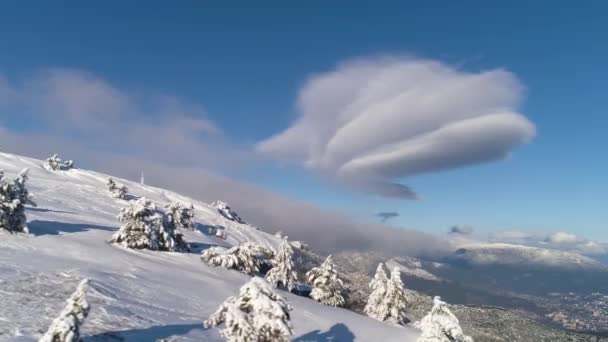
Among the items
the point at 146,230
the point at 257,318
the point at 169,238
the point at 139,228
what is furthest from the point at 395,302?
the point at 257,318

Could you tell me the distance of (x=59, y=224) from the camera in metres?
35.7

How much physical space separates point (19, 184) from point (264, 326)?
2726 cm

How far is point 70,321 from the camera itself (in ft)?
34.7

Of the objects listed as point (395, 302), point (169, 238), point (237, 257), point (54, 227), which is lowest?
point (395, 302)

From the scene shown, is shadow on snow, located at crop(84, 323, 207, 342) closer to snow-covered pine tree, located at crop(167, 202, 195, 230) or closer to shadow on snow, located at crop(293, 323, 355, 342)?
shadow on snow, located at crop(293, 323, 355, 342)

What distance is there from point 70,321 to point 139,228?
26.9 m

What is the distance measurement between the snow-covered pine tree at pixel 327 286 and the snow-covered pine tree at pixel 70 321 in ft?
111

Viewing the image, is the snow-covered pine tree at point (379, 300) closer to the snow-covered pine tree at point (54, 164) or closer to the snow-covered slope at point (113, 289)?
the snow-covered slope at point (113, 289)

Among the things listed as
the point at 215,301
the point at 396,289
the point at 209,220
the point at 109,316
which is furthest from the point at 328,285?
the point at 209,220

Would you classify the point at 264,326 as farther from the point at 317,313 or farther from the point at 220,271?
the point at 220,271

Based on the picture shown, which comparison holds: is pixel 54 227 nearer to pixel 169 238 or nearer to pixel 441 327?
pixel 169 238

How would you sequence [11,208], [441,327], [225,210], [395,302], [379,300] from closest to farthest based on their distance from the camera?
1. [441,327]
2. [11,208]
3. [395,302]
4. [379,300]
5. [225,210]

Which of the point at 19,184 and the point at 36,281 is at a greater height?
the point at 19,184

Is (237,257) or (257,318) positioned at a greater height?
(237,257)
